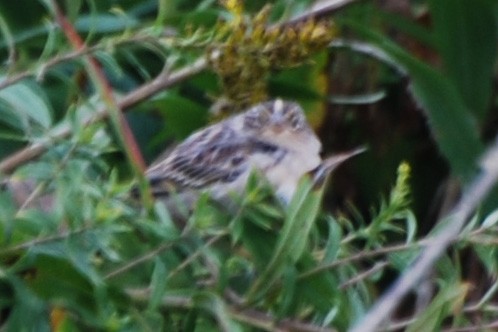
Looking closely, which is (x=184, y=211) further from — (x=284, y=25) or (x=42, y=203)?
(x=284, y=25)

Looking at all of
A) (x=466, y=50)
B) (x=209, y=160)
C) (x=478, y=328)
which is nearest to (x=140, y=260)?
(x=478, y=328)

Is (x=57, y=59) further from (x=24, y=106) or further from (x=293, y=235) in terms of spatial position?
(x=293, y=235)

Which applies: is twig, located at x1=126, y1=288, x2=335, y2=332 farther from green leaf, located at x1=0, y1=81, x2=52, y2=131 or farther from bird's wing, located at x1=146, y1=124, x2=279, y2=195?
bird's wing, located at x1=146, y1=124, x2=279, y2=195

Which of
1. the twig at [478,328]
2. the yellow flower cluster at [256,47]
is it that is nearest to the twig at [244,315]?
the twig at [478,328]

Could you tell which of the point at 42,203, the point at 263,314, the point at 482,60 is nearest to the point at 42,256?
the point at 42,203

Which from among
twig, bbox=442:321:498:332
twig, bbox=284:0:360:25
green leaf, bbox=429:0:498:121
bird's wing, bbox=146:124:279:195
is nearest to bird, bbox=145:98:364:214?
bird's wing, bbox=146:124:279:195

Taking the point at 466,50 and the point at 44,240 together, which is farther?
the point at 466,50
